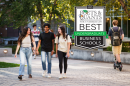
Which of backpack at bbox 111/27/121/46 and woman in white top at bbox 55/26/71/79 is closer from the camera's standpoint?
woman in white top at bbox 55/26/71/79

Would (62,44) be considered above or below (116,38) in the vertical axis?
below

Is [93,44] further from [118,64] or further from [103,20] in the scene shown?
[118,64]

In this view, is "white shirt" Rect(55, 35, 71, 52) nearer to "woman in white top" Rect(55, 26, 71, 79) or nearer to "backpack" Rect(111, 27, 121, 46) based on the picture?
"woman in white top" Rect(55, 26, 71, 79)

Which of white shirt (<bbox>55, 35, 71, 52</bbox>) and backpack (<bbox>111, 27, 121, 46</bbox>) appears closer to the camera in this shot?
white shirt (<bbox>55, 35, 71, 52</bbox>)

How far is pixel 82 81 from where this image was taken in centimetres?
743

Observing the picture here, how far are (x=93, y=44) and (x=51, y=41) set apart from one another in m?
7.66

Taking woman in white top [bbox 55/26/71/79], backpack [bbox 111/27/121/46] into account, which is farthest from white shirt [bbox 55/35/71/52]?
backpack [bbox 111/27/121/46]

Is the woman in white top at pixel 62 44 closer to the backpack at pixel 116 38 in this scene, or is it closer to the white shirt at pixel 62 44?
the white shirt at pixel 62 44

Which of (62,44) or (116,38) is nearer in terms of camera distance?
(62,44)

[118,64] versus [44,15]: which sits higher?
[44,15]

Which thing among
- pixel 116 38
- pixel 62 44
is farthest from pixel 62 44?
pixel 116 38

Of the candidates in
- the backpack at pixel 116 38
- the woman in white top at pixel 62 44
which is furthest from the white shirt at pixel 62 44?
the backpack at pixel 116 38

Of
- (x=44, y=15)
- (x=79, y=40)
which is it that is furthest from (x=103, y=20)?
(x=44, y=15)

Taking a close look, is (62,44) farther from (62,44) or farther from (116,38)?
(116,38)
